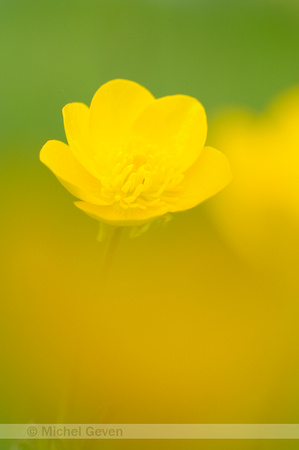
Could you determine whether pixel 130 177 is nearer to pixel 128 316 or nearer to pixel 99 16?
pixel 128 316

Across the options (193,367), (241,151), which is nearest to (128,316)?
(193,367)

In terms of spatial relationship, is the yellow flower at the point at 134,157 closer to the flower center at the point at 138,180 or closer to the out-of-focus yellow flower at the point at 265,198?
the flower center at the point at 138,180

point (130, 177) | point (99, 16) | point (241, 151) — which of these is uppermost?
point (99, 16)

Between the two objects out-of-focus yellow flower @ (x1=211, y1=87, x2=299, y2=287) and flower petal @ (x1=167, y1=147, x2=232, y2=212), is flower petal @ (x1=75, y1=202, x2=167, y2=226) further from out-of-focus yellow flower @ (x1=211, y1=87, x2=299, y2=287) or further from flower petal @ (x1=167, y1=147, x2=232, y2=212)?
out-of-focus yellow flower @ (x1=211, y1=87, x2=299, y2=287)

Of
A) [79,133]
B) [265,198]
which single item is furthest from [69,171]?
[265,198]

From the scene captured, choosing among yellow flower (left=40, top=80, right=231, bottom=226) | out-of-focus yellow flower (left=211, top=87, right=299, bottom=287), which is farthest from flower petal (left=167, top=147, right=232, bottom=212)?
out-of-focus yellow flower (left=211, top=87, right=299, bottom=287)

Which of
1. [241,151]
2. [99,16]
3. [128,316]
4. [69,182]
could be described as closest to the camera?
[69,182]

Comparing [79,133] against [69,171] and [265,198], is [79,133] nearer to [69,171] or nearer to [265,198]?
[69,171]
